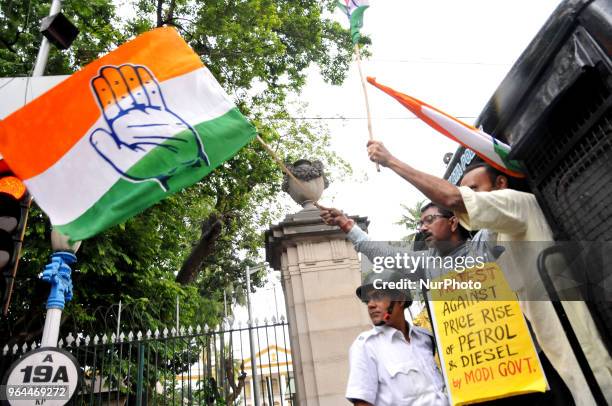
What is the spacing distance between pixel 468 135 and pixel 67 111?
10.6 ft

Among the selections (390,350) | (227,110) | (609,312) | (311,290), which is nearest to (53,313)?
(311,290)

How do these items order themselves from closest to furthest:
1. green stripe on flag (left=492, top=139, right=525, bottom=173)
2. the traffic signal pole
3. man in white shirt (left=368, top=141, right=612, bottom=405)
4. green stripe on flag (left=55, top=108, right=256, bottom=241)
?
1. man in white shirt (left=368, top=141, right=612, bottom=405)
2. green stripe on flag (left=492, top=139, right=525, bottom=173)
3. green stripe on flag (left=55, top=108, right=256, bottom=241)
4. the traffic signal pole

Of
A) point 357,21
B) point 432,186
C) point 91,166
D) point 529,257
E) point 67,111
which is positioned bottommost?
point 529,257

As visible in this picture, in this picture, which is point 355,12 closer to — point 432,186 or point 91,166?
point 432,186

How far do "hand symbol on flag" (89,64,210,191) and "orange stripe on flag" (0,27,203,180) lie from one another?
0.31 ft

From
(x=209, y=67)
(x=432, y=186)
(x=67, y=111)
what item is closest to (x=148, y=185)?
(x=67, y=111)

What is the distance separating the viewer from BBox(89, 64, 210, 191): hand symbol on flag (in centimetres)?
340

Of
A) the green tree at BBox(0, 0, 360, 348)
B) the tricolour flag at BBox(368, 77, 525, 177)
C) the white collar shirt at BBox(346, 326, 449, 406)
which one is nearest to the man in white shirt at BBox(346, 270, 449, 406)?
the white collar shirt at BBox(346, 326, 449, 406)

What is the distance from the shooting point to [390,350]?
284cm

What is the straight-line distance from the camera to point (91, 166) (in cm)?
345

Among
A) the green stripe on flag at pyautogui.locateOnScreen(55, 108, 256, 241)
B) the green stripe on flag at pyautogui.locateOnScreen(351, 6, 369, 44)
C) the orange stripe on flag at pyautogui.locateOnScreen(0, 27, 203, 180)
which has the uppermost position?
the green stripe on flag at pyautogui.locateOnScreen(351, 6, 369, 44)

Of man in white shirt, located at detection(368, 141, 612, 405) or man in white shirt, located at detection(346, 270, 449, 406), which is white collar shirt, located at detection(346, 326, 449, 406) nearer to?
man in white shirt, located at detection(346, 270, 449, 406)

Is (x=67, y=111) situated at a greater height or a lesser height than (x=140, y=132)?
greater

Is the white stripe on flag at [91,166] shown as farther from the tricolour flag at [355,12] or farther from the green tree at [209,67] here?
the green tree at [209,67]
